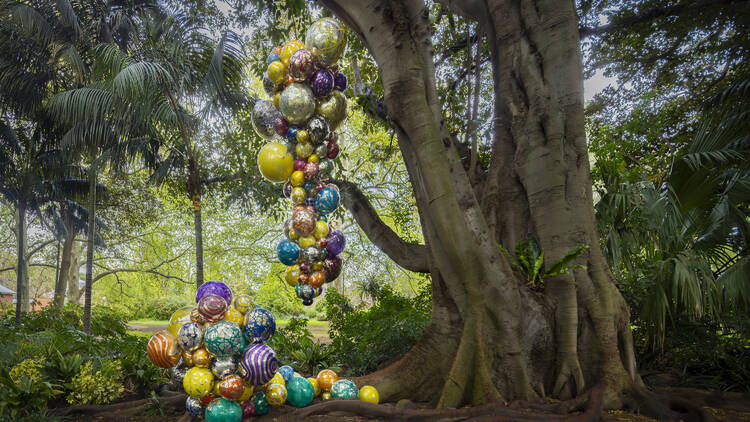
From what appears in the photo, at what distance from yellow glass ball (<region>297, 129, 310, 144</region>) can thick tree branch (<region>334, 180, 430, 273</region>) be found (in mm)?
1506

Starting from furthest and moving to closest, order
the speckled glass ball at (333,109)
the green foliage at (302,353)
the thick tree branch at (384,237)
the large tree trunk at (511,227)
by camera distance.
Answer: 1. the green foliage at (302,353)
2. the thick tree branch at (384,237)
3. the speckled glass ball at (333,109)
4. the large tree trunk at (511,227)

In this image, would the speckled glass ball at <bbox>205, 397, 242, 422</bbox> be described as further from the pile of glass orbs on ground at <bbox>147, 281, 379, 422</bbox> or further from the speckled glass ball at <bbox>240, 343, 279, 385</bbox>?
the speckled glass ball at <bbox>240, 343, 279, 385</bbox>

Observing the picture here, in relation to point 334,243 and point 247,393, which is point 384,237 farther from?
point 247,393

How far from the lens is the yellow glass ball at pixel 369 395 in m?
3.42

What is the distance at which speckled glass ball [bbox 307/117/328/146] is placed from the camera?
387 cm

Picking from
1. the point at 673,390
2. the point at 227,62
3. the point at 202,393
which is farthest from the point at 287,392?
the point at 227,62

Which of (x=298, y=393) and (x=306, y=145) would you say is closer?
(x=298, y=393)

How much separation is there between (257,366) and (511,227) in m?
2.84

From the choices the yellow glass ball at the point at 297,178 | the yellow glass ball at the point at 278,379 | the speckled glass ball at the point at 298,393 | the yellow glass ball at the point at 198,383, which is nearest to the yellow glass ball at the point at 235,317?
the yellow glass ball at the point at 198,383

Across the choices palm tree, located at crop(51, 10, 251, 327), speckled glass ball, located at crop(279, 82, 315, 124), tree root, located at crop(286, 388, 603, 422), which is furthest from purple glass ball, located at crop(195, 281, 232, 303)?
palm tree, located at crop(51, 10, 251, 327)

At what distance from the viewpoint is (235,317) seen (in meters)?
3.01

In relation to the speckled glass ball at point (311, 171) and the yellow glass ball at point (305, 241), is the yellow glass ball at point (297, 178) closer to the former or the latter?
the speckled glass ball at point (311, 171)

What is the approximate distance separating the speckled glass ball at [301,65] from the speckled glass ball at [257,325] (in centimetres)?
227

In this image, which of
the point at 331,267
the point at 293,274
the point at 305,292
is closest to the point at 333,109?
the point at 331,267
